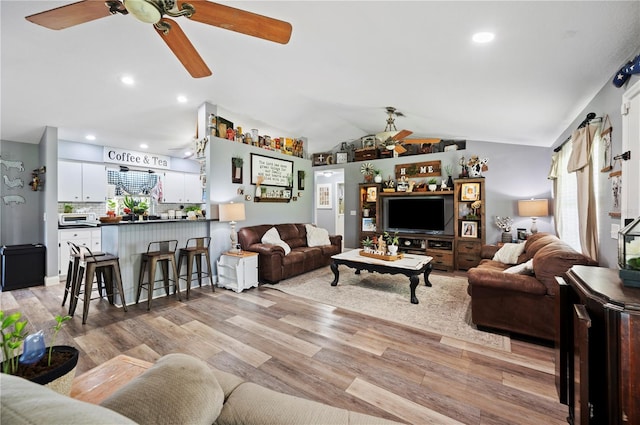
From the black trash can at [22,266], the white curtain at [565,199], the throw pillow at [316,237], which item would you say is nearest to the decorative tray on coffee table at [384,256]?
the throw pillow at [316,237]

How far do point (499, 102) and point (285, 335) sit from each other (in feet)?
11.9

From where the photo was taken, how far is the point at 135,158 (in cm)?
597

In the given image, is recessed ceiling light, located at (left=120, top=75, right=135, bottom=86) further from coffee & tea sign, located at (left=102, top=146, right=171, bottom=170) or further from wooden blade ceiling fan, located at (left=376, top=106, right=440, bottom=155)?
wooden blade ceiling fan, located at (left=376, top=106, right=440, bottom=155)

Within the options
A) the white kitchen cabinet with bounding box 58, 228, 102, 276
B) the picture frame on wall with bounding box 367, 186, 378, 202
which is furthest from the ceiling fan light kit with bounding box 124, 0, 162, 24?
the picture frame on wall with bounding box 367, 186, 378, 202

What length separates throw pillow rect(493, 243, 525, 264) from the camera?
377 centimetres

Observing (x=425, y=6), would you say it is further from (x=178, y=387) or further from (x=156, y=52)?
(x=156, y=52)

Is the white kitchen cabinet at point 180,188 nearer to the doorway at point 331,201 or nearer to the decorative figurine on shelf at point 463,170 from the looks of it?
the doorway at point 331,201

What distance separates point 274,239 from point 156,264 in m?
1.91

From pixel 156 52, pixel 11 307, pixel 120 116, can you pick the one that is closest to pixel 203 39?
pixel 156 52

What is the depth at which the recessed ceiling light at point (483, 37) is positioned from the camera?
6.73ft

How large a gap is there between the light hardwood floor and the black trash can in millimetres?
885

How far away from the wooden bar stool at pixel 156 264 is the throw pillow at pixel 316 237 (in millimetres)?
2597

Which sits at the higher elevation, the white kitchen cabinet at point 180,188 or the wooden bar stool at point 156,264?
the white kitchen cabinet at point 180,188

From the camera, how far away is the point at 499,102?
3209 millimetres
